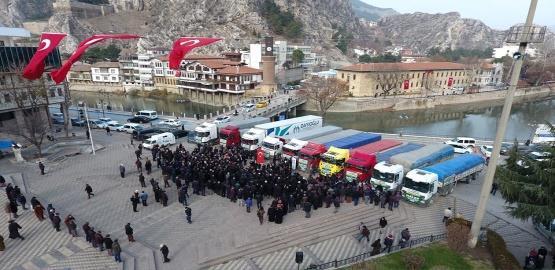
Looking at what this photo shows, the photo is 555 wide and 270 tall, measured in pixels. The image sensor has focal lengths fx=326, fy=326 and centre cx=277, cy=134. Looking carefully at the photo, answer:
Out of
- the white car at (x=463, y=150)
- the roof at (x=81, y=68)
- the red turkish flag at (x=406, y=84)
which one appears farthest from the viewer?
the roof at (x=81, y=68)

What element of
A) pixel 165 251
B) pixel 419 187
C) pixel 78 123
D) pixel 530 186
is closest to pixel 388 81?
pixel 419 187

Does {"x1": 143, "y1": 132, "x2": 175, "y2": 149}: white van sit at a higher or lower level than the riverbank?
higher

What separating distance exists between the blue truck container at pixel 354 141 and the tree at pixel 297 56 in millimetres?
61341

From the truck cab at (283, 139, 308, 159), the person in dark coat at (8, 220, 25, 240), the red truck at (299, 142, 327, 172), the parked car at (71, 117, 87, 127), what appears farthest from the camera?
the parked car at (71, 117, 87, 127)

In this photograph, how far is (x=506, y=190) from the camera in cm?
1312

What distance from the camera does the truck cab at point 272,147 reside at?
25.9m

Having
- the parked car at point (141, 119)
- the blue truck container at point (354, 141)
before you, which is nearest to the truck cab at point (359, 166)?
the blue truck container at point (354, 141)

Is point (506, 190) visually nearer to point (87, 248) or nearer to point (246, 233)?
point (246, 233)

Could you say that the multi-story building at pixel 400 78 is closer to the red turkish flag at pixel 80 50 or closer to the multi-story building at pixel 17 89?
the multi-story building at pixel 17 89

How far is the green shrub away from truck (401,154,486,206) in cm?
396

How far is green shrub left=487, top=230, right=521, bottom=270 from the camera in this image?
12414 millimetres

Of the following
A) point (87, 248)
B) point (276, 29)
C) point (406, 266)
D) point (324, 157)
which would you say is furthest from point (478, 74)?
point (87, 248)

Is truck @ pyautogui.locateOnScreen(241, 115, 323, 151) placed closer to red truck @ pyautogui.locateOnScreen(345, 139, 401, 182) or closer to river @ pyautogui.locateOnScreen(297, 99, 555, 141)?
red truck @ pyautogui.locateOnScreen(345, 139, 401, 182)

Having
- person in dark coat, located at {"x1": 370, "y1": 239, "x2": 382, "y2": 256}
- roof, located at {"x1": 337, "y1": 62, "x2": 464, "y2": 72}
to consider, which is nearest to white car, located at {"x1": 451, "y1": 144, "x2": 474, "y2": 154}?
person in dark coat, located at {"x1": 370, "y1": 239, "x2": 382, "y2": 256}
